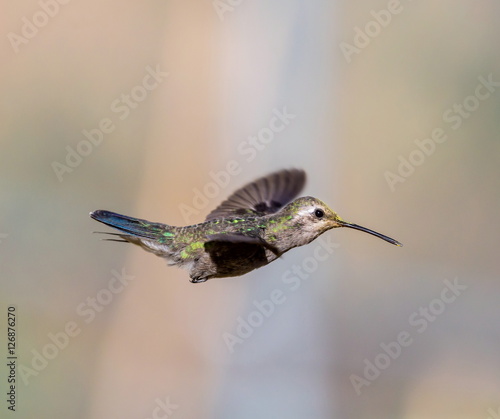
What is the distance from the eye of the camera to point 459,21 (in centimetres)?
309

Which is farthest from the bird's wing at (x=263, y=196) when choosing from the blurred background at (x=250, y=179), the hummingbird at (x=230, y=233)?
the blurred background at (x=250, y=179)

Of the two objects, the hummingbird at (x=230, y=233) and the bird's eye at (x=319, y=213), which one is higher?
the hummingbird at (x=230, y=233)

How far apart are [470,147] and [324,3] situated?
1102 millimetres

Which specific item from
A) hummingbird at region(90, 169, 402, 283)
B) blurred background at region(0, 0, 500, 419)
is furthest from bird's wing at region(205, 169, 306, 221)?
blurred background at region(0, 0, 500, 419)

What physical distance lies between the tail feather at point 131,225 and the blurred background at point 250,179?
1672 millimetres

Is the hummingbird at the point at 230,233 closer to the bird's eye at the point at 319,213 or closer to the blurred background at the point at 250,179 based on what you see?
the bird's eye at the point at 319,213

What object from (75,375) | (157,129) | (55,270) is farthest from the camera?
(157,129)

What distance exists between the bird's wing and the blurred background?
4.91ft

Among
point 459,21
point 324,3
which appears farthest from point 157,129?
point 459,21

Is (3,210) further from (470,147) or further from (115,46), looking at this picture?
(470,147)

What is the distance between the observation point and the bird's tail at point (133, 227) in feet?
3.39

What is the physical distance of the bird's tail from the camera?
3.39 feet

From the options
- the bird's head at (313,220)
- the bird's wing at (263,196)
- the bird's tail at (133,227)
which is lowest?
the bird's head at (313,220)

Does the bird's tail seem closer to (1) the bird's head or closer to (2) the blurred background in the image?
(1) the bird's head
